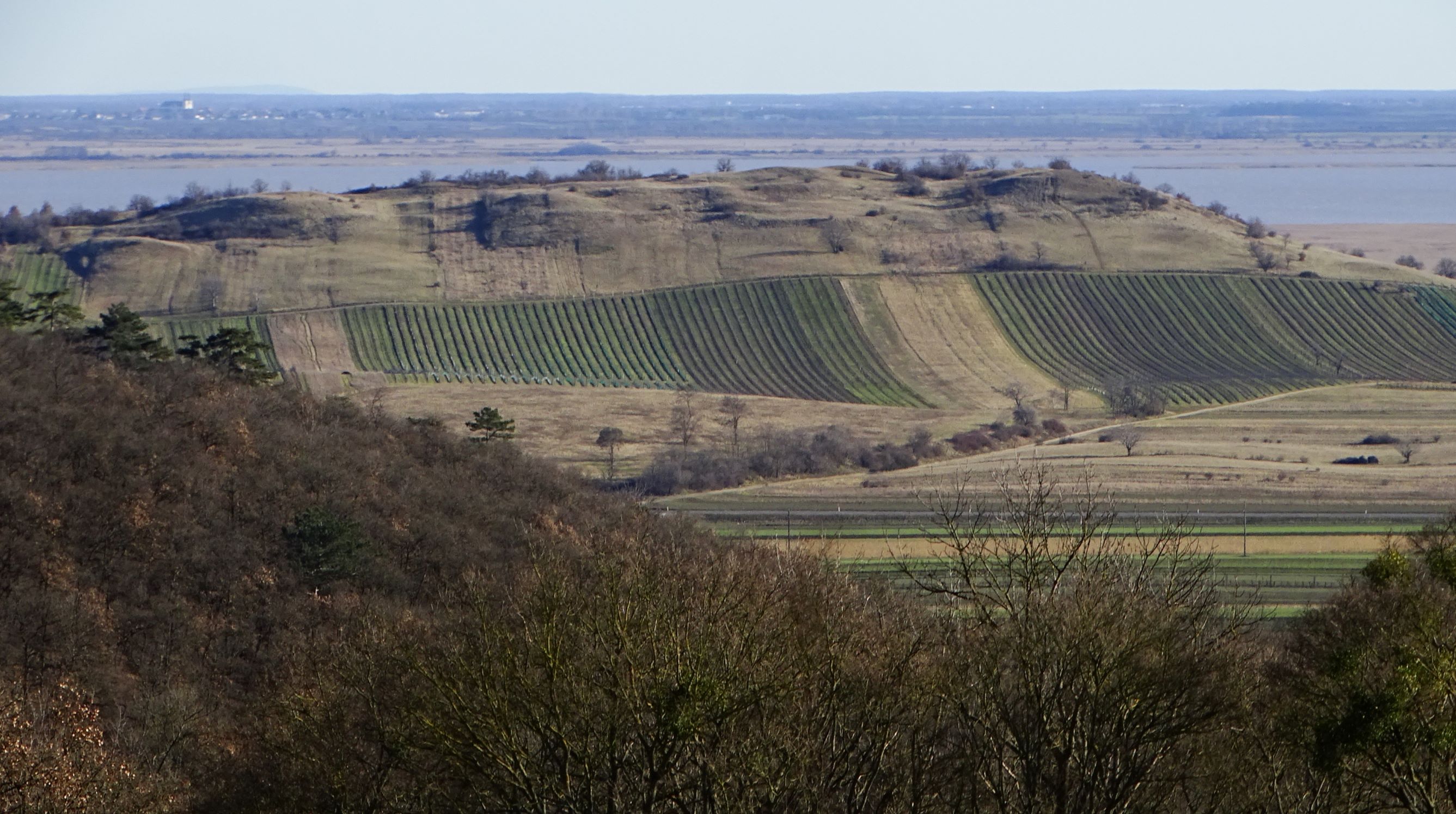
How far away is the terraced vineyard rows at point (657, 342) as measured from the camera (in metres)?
92.5

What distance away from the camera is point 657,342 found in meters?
99.9

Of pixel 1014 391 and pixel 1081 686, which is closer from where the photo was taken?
pixel 1081 686

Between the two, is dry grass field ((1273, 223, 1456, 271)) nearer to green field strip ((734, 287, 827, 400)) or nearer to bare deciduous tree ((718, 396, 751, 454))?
green field strip ((734, 287, 827, 400))

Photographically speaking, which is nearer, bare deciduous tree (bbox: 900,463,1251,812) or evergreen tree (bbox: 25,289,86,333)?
bare deciduous tree (bbox: 900,463,1251,812)

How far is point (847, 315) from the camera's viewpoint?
103 m

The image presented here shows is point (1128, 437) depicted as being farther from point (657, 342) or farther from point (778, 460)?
point (657, 342)

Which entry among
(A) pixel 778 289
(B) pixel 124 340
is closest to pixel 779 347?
(A) pixel 778 289

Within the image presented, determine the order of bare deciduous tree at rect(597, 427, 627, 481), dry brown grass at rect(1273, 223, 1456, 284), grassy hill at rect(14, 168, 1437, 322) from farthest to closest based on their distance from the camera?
dry brown grass at rect(1273, 223, 1456, 284) < grassy hill at rect(14, 168, 1437, 322) < bare deciduous tree at rect(597, 427, 627, 481)

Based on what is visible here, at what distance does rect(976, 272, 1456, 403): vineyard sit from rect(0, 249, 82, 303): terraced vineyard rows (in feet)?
203

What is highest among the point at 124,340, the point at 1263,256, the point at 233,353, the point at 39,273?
the point at 124,340

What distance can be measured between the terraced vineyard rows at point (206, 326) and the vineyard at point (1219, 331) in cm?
4794

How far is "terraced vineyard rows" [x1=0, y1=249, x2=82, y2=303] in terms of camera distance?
101 m

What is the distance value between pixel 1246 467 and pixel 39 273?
79.5m

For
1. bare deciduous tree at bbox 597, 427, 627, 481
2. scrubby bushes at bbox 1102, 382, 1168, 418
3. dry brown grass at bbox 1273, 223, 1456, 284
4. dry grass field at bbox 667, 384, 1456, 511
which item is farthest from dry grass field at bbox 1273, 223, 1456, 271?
bare deciduous tree at bbox 597, 427, 627, 481
